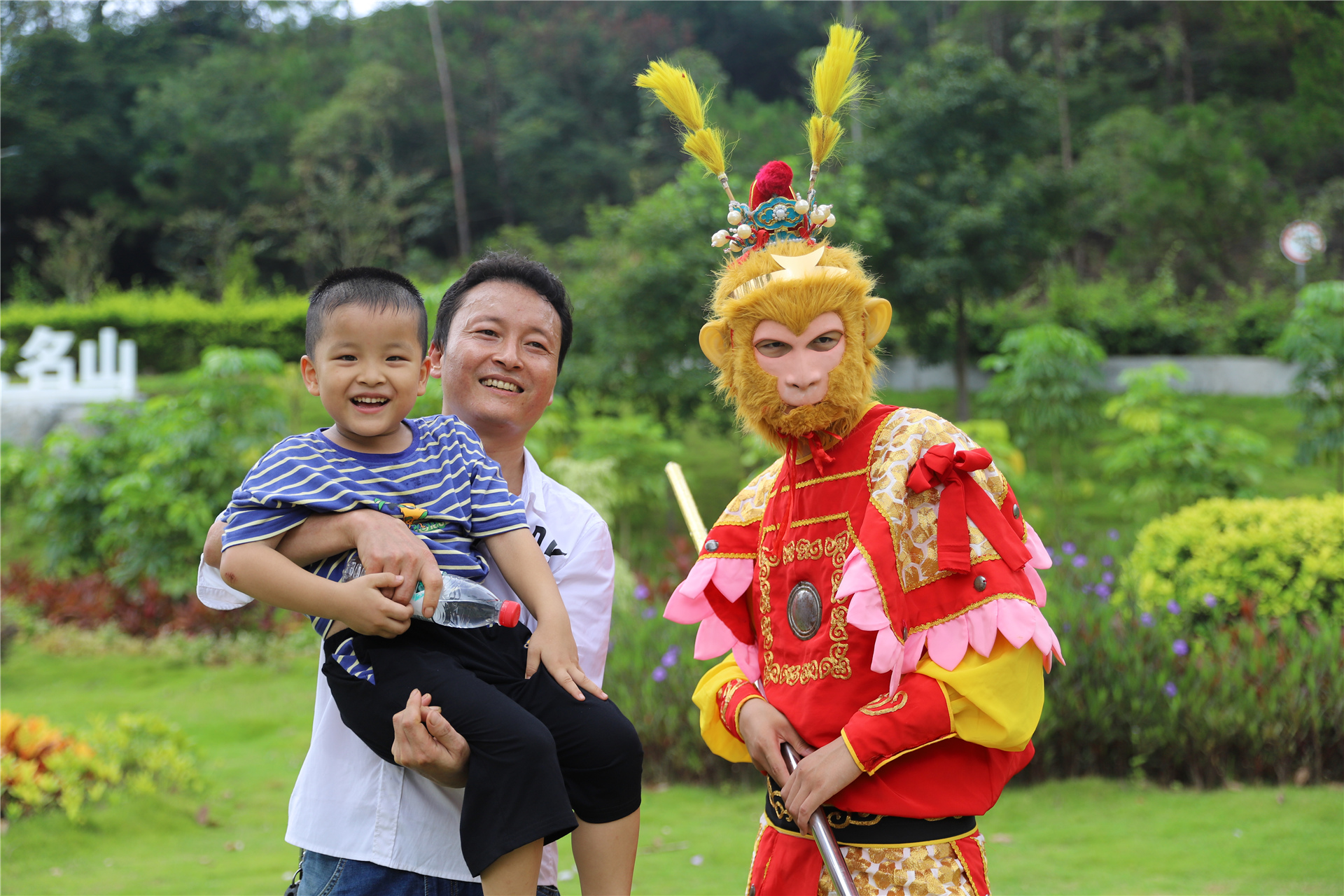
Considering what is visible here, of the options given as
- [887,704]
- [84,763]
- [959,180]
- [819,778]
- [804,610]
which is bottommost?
[84,763]

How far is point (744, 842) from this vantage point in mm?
4379

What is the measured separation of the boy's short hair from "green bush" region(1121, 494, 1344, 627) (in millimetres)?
4404

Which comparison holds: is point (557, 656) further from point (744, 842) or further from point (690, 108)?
point (744, 842)

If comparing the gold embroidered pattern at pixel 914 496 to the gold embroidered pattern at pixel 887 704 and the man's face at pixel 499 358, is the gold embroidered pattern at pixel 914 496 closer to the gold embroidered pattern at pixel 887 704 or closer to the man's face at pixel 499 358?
the gold embroidered pattern at pixel 887 704

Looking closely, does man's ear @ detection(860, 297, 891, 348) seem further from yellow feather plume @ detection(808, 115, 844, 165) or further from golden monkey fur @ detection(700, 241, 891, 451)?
yellow feather plume @ detection(808, 115, 844, 165)

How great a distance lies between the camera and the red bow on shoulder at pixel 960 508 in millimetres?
1789

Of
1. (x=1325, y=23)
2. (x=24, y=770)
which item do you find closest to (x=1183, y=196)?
(x=1325, y=23)

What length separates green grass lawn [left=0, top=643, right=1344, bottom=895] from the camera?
12.5ft

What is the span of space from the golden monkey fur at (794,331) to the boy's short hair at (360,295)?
1.95 ft

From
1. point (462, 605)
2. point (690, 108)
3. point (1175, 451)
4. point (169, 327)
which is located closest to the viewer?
point (462, 605)

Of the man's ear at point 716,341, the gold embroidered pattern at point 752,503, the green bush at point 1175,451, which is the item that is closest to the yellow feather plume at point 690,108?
the man's ear at point 716,341

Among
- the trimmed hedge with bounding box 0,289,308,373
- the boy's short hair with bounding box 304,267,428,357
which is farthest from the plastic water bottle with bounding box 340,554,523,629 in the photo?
the trimmed hedge with bounding box 0,289,308,373

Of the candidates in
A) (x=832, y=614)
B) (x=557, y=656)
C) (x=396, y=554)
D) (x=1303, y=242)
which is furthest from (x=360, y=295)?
(x=1303, y=242)

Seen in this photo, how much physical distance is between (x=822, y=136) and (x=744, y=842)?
326 cm
